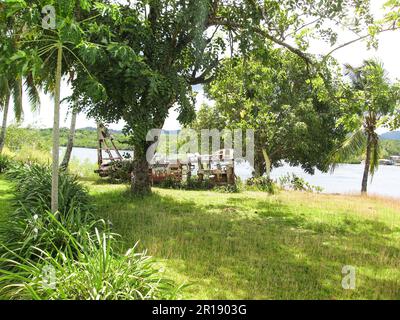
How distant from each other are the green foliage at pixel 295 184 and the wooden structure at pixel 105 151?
922cm

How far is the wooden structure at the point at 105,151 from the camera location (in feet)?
60.9

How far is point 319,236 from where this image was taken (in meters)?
8.79

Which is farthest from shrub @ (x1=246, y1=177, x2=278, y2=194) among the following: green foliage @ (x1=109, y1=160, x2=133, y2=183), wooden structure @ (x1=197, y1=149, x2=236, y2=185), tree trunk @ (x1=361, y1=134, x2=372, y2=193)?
tree trunk @ (x1=361, y1=134, x2=372, y2=193)

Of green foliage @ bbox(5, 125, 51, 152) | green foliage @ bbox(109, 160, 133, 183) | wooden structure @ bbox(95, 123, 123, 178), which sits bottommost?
green foliage @ bbox(109, 160, 133, 183)

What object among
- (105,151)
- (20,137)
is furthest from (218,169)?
(20,137)

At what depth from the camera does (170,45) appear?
11.5 meters

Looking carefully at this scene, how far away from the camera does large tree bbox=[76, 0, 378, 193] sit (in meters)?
9.12

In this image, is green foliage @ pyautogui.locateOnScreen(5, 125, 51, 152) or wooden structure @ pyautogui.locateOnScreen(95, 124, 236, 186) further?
green foliage @ pyautogui.locateOnScreen(5, 125, 51, 152)

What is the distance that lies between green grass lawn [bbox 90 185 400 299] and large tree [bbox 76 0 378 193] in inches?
87.2

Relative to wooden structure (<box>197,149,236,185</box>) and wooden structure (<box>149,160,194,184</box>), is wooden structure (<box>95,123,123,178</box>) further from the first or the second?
wooden structure (<box>197,149,236,185</box>)

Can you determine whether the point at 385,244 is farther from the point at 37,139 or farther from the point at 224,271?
the point at 37,139

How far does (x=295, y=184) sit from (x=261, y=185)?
3305mm

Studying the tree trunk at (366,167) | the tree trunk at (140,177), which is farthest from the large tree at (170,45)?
the tree trunk at (366,167)
